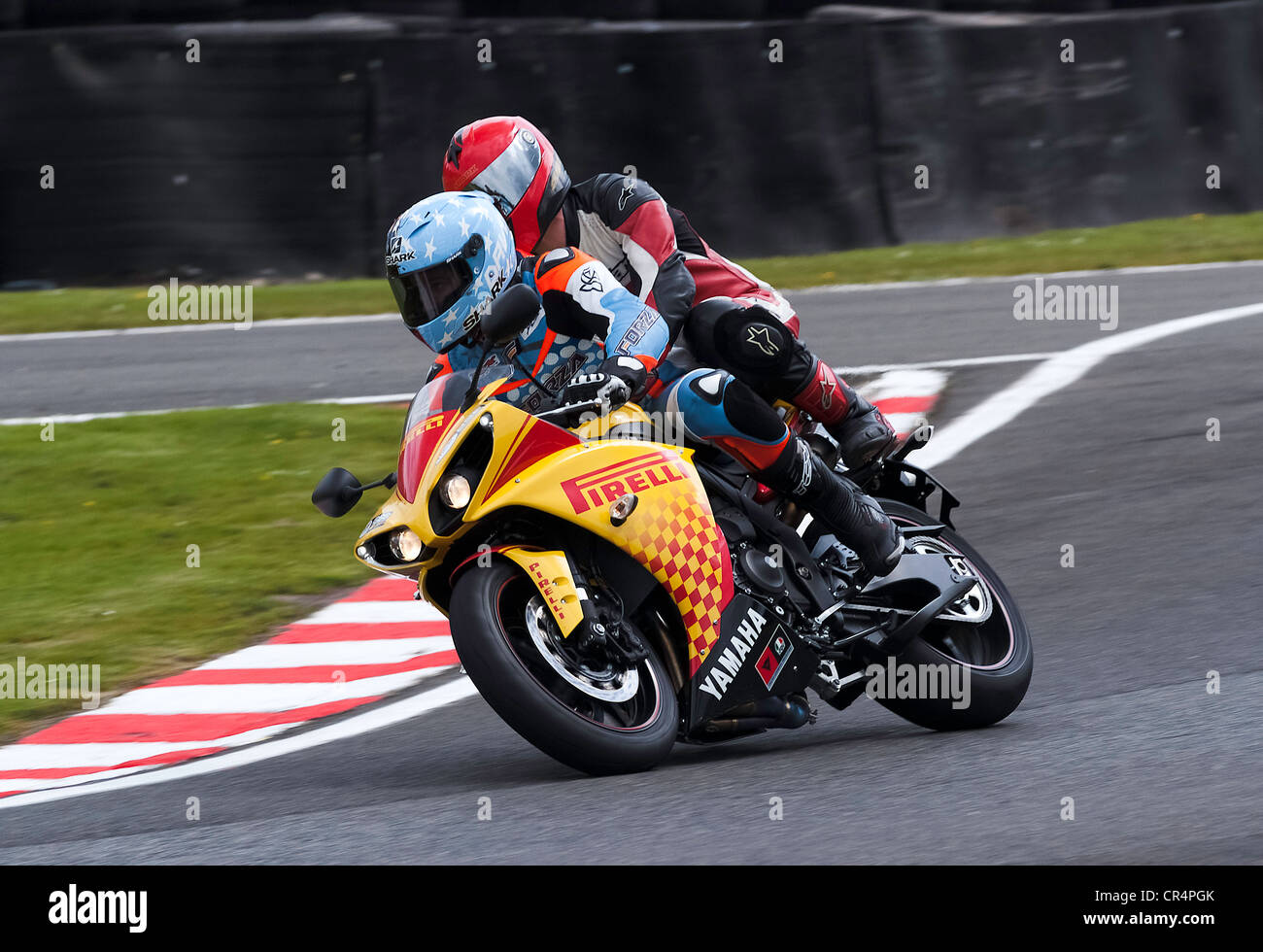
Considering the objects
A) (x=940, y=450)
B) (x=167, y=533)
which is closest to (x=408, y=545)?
(x=167, y=533)

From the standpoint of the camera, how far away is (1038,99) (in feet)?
52.1

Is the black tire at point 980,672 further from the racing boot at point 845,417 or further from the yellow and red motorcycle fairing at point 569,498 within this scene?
the yellow and red motorcycle fairing at point 569,498

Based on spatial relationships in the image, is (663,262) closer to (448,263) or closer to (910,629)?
(448,263)

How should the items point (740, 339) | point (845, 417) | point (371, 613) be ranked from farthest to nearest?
1. point (371, 613)
2. point (845, 417)
3. point (740, 339)

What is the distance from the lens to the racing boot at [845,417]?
18.9 feet

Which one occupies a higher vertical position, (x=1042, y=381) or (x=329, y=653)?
(x=1042, y=381)

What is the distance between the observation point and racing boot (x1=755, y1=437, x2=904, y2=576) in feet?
17.9

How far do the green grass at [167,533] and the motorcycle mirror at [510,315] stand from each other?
319 cm

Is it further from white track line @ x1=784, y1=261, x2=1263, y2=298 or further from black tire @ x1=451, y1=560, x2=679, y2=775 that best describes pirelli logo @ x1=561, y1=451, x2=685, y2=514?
white track line @ x1=784, y1=261, x2=1263, y2=298

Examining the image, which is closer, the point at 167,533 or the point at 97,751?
the point at 97,751

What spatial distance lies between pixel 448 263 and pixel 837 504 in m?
1.41

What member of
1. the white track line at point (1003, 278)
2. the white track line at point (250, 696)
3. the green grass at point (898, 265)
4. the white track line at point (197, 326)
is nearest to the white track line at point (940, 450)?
the white track line at point (250, 696)

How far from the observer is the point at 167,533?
939 cm
